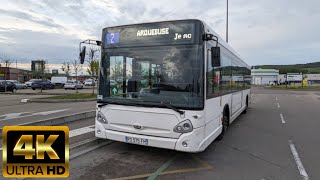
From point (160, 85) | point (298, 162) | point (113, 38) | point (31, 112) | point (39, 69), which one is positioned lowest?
point (298, 162)

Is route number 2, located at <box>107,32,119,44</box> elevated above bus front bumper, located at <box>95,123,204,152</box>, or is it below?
above

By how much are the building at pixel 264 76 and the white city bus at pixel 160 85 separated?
380 feet

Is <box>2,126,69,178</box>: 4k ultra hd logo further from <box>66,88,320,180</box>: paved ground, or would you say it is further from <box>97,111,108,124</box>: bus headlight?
<box>97,111,108,124</box>: bus headlight

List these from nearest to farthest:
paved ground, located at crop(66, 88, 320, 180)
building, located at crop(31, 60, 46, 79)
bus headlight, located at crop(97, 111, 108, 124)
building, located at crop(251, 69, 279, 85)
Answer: paved ground, located at crop(66, 88, 320, 180) → bus headlight, located at crop(97, 111, 108, 124) → building, located at crop(31, 60, 46, 79) → building, located at crop(251, 69, 279, 85)

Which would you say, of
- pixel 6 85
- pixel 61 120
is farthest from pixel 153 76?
pixel 6 85

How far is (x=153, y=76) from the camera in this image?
6.42 m

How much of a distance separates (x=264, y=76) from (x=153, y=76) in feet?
396

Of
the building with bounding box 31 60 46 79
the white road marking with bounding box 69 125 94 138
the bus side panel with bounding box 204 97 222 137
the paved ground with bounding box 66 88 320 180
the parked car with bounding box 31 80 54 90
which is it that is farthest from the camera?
the building with bounding box 31 60 46 79

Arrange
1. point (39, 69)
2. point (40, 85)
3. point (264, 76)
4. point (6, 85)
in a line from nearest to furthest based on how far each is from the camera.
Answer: point (6, 85) < point (40, 85) < point (39, 69) < point (264, 76)

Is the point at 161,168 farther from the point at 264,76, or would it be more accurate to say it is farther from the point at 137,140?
the point at 264,76

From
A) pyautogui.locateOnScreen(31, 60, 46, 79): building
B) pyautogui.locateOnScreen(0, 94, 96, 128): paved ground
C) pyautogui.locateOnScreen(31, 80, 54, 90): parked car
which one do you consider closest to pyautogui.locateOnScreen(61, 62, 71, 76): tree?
pyautogui.locateOnScreen(31, 60, 46, 79): building

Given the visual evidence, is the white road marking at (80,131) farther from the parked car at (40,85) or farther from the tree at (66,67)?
the tree at (66,67)

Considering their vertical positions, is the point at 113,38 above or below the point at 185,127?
above

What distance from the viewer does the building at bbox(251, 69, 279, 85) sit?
383 feet
